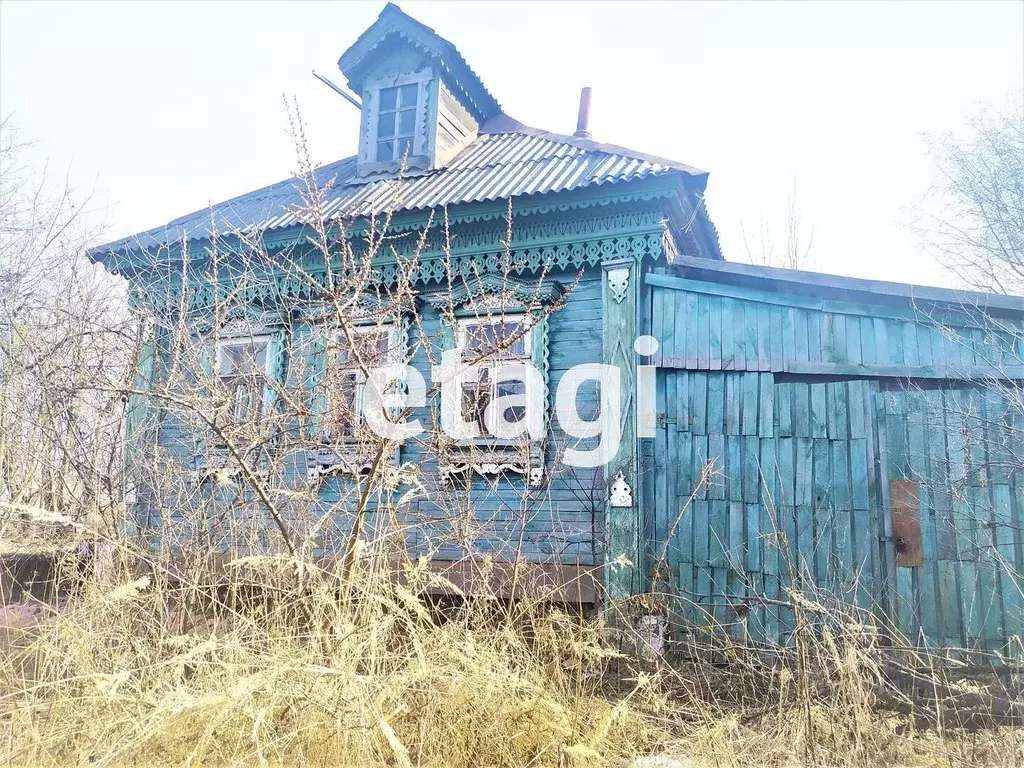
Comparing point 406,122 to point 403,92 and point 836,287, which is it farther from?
point 836,287

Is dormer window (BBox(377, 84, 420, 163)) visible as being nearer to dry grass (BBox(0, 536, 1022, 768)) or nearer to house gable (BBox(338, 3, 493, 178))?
house gable (BBox(338, 3, 493, 178))

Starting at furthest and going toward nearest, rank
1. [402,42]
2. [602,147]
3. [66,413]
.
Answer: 1. [402,42]
2. [602,147]
3. [66,413]

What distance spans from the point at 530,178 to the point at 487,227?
0.71 metres

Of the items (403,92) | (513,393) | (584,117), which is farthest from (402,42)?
(513,393)

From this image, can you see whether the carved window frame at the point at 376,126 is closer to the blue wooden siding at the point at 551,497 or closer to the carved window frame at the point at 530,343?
the carved window frame at the point at 530,343

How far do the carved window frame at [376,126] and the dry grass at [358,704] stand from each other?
649 cm

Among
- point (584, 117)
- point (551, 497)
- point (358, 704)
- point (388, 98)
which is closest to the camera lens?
point (358, 704)

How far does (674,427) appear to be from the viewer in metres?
6.51

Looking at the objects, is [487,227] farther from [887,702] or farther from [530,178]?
[887,702]

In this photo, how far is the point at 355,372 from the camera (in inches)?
284

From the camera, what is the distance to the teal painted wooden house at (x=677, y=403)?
17.6 ft

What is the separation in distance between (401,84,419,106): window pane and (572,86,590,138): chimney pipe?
2.86 meters

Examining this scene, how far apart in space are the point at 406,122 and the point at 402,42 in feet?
3.48

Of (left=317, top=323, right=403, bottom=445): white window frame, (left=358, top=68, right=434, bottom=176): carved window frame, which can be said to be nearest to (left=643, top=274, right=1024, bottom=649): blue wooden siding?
(left=317, top=323, right=403, bottom=445): white window frame
